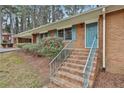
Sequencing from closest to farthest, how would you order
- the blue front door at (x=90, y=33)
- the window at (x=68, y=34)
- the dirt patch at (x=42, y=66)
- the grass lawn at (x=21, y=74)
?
1. the grass lawn at (x=21, y=74)
2. the dirt patch at (x=42, y=66)
3. the blue front door at (x=90, y=33)
4. the window at (x=68, y=34)

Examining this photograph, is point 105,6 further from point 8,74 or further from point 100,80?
point 8,74

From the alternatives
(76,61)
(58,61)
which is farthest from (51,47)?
(76,61)

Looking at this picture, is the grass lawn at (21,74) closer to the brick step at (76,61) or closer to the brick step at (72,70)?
the brick step at (72,70)

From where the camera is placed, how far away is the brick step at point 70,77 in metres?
6.19

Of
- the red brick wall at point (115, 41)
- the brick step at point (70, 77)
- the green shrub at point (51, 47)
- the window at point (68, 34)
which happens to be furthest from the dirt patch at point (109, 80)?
the window at point (68, 34)

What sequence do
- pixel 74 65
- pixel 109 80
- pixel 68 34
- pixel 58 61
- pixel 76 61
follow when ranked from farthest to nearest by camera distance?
pixel 68 34, pixel 58 61, pixel 76 61, pixel 74 65, pixel 109 80

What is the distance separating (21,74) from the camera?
8.48m

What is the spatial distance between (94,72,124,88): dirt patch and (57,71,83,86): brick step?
65 centimetres

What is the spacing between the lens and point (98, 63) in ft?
23.7

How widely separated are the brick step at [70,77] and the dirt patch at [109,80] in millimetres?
651

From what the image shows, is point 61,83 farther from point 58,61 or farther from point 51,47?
point 51,47

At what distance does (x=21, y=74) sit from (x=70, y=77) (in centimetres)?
325

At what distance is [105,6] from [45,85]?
15.2 ft

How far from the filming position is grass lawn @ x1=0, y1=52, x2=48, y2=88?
24.3 ft
